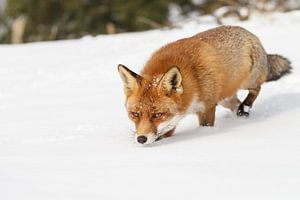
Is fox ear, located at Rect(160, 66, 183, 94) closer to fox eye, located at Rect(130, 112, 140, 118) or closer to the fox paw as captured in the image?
fox eye, located at Rect(130, 112, 140, 118)

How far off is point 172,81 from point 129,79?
15.1 inches

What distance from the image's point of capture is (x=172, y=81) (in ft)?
16.1

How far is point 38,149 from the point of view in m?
4.83

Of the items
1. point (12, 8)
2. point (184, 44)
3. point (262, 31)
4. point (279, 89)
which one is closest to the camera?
point (184, 44)

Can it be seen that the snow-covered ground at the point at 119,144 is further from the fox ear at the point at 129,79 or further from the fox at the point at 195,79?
A: the fox ear at the point at 129,79

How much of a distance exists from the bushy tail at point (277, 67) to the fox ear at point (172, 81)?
1806 millimetres

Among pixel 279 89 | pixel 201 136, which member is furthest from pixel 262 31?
pixel 201 136

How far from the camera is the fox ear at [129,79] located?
16.2ft

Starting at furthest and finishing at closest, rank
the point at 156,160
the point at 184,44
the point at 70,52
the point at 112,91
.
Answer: the point at 70,52 < the point at 112,91 < the point at 184,44 < the point at 156,160

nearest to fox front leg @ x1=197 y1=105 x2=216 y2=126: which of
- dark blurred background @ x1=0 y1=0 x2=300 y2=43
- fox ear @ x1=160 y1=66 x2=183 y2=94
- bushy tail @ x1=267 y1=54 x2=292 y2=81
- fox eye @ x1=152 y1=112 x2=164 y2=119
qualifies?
fox ear @ x1=160 y1=66 x2=183 y2=94

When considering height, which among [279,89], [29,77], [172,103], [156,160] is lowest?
[156,160]

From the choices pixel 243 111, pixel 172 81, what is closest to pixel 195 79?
pixel 172 81

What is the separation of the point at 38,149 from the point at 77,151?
38cm

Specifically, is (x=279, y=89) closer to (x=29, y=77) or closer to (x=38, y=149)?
(x=38, y=149)
